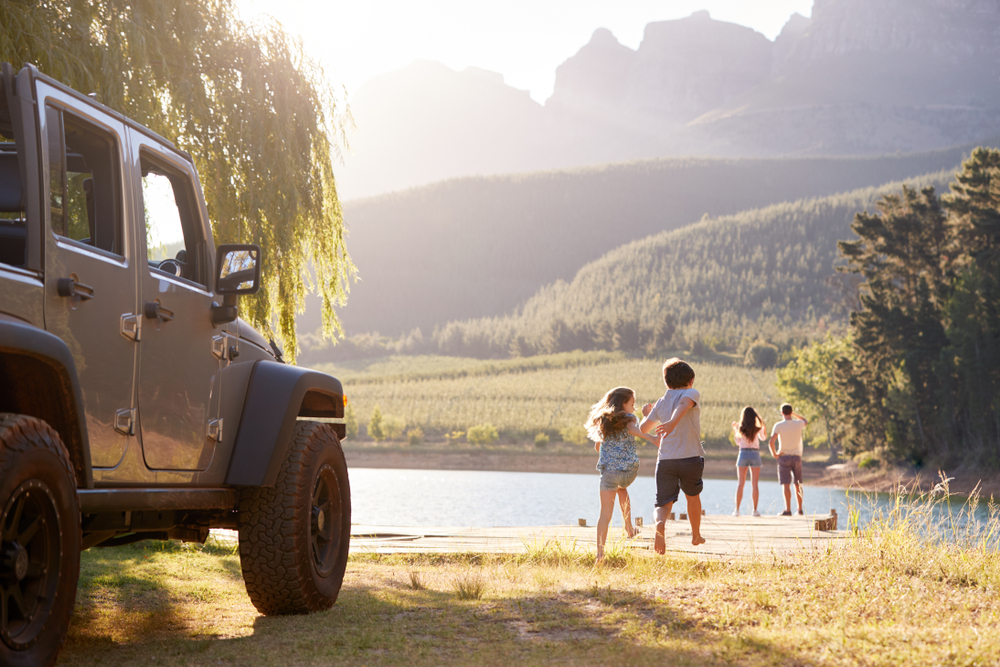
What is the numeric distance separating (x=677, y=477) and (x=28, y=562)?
18.6ft

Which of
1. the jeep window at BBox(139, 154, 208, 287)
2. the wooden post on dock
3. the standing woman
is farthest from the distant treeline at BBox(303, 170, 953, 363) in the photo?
the jeep window at BBox(139, 154, 208, 287)

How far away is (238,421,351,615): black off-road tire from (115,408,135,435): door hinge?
123 centimetres

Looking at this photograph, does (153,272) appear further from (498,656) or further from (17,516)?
(498,656)

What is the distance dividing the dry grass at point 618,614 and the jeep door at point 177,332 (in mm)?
1044

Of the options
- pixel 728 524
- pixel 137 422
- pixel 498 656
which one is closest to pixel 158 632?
pixel 137 422

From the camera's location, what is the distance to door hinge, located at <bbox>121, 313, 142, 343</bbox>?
13.2ft

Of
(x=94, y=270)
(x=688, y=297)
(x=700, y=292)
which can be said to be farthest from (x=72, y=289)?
(x=700, y=292)

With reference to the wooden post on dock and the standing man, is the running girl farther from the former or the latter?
the standing man

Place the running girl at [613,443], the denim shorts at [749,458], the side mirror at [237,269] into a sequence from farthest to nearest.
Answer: the denim shorts at [749,458]
the running girl at [613,443]
the side mirror at [237,269]

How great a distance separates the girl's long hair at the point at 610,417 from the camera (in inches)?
309

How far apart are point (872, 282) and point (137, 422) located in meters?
47.7

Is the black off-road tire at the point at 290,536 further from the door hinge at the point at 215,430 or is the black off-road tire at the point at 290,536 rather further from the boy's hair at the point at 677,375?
the boy's hair at the point at 677,375

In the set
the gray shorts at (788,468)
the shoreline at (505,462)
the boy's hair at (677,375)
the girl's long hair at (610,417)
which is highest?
the boy's hair at (677,375)

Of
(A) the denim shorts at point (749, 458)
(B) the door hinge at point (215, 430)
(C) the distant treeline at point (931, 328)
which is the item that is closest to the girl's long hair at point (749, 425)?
(A) the denim shorts at point (749, 458)
